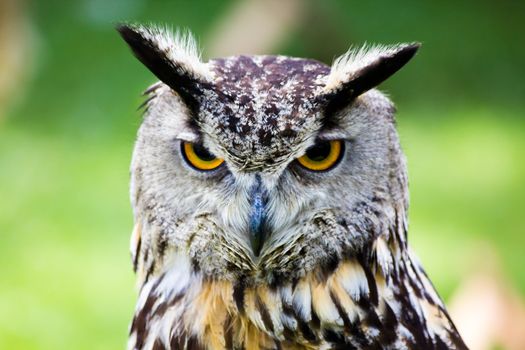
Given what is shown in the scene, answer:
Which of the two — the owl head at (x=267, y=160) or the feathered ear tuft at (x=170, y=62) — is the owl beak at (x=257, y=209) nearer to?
the owl head at (x=267, y=160)

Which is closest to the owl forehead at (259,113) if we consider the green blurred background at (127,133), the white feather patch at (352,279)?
the white feather patch at (352,279)

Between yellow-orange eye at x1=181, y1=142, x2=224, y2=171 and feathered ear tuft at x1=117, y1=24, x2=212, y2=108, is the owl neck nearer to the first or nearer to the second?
yellow-orange eye at x1=181, y1=142, x2=224, y2=171

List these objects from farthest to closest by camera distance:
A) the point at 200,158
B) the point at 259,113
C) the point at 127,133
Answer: the point at 127,133 → the point at 200,158 → the point at 259,113

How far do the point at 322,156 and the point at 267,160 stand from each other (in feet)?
0.41

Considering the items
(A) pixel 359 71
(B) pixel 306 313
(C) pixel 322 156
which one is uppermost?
(A) pixel 359 71

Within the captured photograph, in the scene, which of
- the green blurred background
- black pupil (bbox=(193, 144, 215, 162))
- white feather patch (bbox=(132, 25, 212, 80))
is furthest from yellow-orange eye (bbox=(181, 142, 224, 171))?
the green blurred background

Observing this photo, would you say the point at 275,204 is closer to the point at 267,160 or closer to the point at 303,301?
the point at 267,160

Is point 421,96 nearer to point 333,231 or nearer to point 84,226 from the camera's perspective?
point 84,226

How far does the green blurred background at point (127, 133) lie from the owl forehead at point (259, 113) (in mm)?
2000

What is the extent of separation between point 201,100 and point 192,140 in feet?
0.29

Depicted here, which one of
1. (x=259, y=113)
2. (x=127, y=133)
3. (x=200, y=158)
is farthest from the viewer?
(x=127, y=133)

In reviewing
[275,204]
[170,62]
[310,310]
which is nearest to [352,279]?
[310,310]

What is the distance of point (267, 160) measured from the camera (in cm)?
196

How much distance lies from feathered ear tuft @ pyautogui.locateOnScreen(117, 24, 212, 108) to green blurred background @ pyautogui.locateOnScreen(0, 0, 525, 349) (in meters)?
1.93
